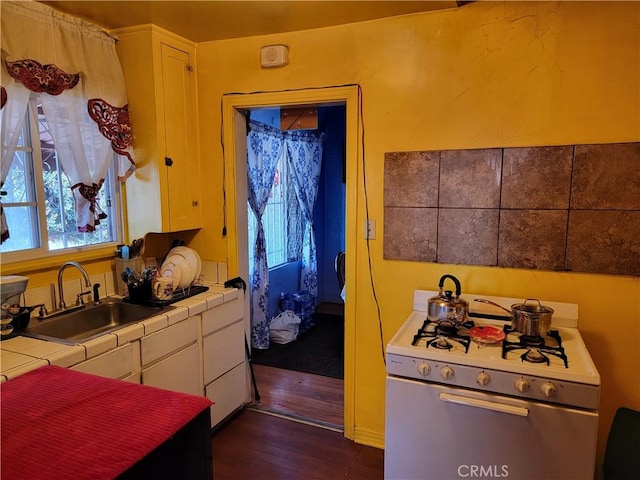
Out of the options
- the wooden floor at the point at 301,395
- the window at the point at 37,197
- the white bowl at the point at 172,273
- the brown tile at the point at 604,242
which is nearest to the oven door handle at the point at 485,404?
the brown tile at the point at 604,242

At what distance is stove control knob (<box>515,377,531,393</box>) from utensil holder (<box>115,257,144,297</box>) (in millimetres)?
2002

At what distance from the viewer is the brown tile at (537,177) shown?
6.52 feet

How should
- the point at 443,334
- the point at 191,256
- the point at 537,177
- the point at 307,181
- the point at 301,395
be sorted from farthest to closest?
the point at 307,181 → the point at 301,395 → the point at 191,256 → the point at 537,177 → the point at 443,334

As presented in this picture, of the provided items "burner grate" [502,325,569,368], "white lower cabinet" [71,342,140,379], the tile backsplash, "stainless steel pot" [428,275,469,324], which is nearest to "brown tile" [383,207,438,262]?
the tile backsplash

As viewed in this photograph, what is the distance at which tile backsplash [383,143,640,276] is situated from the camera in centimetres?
192

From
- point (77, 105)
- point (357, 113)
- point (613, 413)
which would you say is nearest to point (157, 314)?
point (77, 105)

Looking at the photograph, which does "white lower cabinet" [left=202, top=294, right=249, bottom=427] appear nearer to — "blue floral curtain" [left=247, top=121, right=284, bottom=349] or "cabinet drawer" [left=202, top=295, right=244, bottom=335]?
"cabinet drawer" [left=202, top=295, right=244, bottom=335]

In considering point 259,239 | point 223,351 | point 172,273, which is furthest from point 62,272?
point 259,239

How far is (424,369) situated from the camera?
169 cm

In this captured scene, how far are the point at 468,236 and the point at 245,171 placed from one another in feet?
4.82

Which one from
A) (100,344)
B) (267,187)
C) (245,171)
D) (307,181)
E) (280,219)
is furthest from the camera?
(307,181)

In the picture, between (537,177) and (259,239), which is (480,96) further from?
(259,239)

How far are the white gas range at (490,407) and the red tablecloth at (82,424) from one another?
2.94 feet

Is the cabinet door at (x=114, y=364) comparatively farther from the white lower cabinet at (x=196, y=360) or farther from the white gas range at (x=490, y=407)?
the white gas range at (x=490, y=407)
